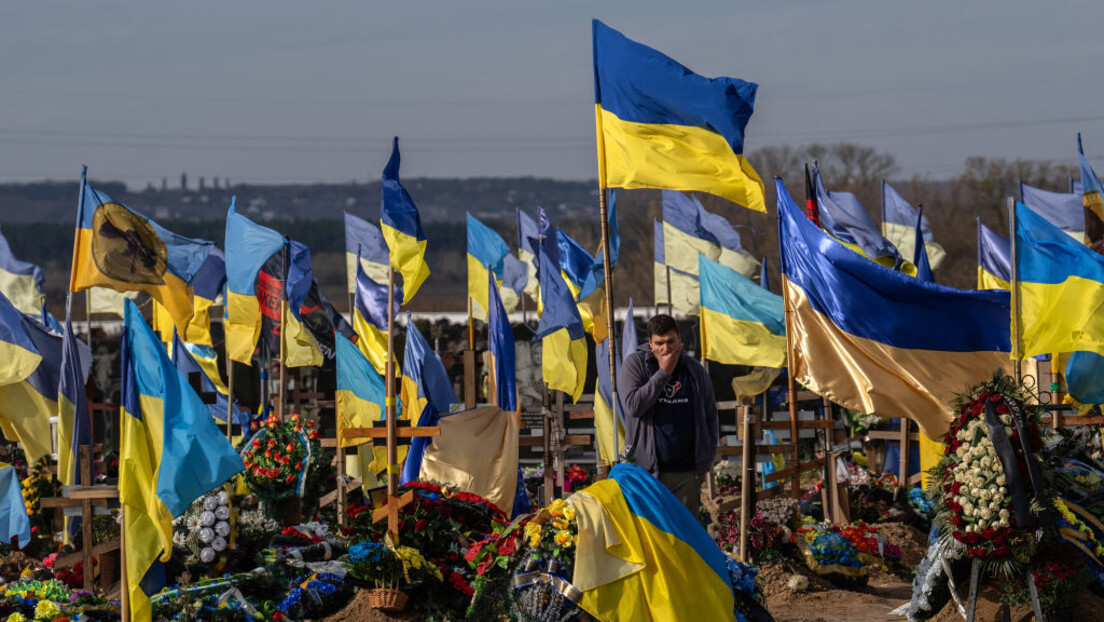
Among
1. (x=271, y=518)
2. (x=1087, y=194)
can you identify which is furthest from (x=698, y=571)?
(x=1087, y=194)

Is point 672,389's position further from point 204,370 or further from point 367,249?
point 367,249

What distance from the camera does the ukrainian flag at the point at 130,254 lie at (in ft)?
→ 41.0

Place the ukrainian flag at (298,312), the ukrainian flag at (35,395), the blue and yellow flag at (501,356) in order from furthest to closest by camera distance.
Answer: the ukrainian flag at (298,312)
the blue and yellow flag at (501,356)
the ukrainian flag at (35,395)

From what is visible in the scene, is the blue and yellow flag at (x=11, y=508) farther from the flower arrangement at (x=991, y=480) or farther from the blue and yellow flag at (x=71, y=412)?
the flower arrangement at (x=991, y=480)

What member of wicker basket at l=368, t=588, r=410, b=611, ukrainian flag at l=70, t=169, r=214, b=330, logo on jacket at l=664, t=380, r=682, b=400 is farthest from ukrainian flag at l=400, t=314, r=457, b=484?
logo on jacket at l=664, t=380, r=682, b=400

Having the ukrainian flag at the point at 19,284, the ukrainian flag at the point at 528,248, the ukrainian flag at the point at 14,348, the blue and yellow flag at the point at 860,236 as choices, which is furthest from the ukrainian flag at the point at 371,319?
the blue and yellow flag at the point at 860,236

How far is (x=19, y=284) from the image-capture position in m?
20.6

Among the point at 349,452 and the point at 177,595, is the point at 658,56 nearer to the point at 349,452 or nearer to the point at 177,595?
the point at 177,595

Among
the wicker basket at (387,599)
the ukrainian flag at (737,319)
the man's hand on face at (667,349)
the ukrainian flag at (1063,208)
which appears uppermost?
the ukrainian flag at (1063,208)

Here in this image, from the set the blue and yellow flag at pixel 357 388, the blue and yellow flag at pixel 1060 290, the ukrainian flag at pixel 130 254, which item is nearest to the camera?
the blue and yellow flag at pixel 1060 290

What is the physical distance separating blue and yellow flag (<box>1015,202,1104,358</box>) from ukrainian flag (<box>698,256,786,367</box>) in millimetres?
2912

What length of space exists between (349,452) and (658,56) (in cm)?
731

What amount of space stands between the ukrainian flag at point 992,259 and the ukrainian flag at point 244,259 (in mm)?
8659

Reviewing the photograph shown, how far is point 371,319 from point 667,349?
464 inches
